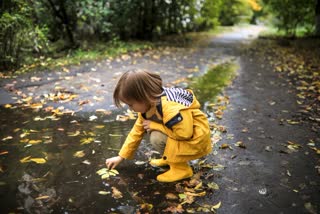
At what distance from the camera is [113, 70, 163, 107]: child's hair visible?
2.38 metres

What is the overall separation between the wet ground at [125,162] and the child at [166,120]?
25 cm

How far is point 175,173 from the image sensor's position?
2.76m

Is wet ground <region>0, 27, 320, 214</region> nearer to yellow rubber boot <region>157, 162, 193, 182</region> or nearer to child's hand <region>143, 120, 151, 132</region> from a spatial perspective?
yellow rubber boot <region>157, 162, 193, 182</region>

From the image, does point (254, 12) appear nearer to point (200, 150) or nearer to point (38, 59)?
point (38, 59)

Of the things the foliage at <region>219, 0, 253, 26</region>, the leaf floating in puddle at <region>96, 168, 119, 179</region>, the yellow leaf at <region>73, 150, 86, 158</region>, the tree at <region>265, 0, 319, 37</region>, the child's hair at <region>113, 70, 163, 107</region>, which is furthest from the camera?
the foliage at <region>219, 0, 253, 26</region>

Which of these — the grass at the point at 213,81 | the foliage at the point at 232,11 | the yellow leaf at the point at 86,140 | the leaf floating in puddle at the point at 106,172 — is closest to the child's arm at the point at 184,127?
the leaf floating in puddle at the point at 106,172

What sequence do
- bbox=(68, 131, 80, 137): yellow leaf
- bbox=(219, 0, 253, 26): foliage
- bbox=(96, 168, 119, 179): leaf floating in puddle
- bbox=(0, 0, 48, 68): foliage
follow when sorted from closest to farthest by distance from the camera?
bbox=(96, 168, 119, 179): leaf floating in puddle, bbox=(68, 131, 80, 137): yellow leaf, bbox=(0, 0, 48, 68): foliage, bbox=(219, 0, 253, 26): foliage

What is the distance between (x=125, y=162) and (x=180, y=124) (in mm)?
931

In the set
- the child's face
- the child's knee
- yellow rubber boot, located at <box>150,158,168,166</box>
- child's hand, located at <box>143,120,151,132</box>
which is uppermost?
the child's face

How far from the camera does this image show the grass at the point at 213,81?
5332 millimetres

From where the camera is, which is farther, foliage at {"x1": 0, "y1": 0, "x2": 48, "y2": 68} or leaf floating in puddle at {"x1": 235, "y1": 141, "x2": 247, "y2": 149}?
foliage at {"x1": 0, "y1": 0, "x2": 48, "y2": 68}

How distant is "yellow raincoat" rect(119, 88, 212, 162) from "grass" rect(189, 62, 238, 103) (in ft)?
7.71

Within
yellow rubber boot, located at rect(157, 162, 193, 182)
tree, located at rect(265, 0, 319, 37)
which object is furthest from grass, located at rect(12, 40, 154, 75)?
tree, located at rect(265, 0, 319, 37)

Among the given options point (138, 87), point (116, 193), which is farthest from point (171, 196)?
point (138, 87)
